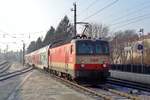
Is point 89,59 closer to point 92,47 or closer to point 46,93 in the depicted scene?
point 92,47

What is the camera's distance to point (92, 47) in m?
24.5

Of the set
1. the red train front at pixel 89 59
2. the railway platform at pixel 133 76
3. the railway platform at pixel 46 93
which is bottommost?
the railway platform at pixel 46 93

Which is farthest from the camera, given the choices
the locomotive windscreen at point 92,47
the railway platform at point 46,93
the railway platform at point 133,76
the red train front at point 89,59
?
the railway platform at point 133,76

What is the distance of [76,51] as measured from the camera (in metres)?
24.1

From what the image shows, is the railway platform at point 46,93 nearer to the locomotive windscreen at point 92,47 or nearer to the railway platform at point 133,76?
the locomotive windscreen at point 92,47

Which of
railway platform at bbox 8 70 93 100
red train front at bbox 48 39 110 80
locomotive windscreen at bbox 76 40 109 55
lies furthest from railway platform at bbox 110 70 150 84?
railway platform at bbox 8 70 93 100

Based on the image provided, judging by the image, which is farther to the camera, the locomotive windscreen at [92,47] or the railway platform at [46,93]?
the locomotive windscreen at [92,47]

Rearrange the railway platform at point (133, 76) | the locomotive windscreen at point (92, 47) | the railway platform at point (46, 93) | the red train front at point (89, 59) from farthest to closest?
1. the railway platform at point (133, 76)
2. the locomotive windscreen at point (92, 47)
3. the red train front at point (89, 59)
4. the railway platform at point (46, 93)


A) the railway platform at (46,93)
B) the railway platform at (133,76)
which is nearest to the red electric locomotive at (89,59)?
the railway platform at (46,93)

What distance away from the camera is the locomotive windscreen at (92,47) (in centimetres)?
2420

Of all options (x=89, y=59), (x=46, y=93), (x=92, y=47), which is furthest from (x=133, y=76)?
(x=46, y=93)

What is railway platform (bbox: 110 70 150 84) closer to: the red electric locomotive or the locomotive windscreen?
the locomotive windscreen

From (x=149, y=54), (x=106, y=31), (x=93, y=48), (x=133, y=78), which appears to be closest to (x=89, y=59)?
(x=93, y=48)

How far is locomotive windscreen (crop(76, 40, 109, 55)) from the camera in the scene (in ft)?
79.4
